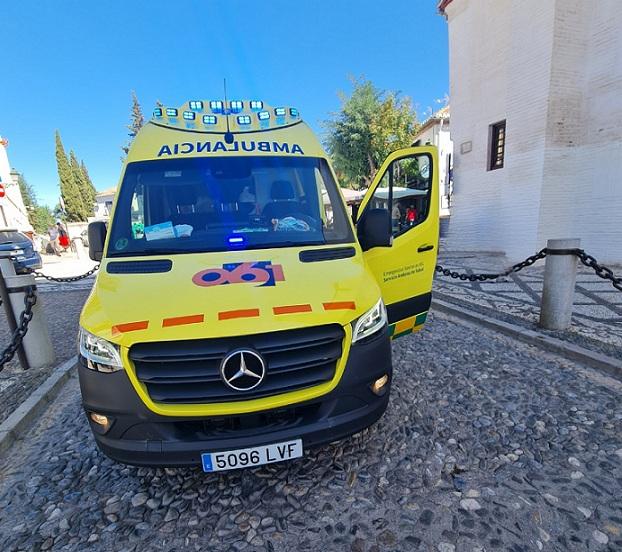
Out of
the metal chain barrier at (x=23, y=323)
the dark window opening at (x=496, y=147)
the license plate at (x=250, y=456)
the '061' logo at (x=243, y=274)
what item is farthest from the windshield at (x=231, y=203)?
the dark window opening at (x=496, y=147)

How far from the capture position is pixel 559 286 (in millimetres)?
4219

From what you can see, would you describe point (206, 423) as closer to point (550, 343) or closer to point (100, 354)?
point (100, 354)

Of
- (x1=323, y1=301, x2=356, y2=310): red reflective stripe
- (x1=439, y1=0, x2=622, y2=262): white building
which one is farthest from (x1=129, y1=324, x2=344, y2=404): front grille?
(x1=439, y1=0, x2=622, y2=262): white building

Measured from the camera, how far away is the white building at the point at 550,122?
7254mm

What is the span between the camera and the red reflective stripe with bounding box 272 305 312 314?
1979 mm

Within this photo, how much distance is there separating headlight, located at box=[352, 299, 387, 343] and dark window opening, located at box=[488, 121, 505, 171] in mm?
9231

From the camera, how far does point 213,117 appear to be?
331 cm

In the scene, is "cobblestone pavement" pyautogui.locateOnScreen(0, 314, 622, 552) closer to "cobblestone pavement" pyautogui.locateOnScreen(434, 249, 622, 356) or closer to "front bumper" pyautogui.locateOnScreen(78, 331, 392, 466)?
"front bumper" pyautogui.locateOnScreen(78, 331, 392, 466)

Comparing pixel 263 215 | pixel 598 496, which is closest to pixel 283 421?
pixel 263 215

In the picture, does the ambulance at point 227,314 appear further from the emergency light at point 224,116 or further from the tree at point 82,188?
the tree at point 82,188

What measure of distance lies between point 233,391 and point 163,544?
921 millimetres

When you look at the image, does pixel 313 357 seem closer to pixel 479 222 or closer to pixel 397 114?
pixel 479 222

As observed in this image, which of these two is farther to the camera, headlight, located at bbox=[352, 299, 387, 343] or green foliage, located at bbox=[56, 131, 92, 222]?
green foliage, located at bbox=[56, 131, 92, 222]

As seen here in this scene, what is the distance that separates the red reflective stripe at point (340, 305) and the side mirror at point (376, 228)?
103 centimetres
